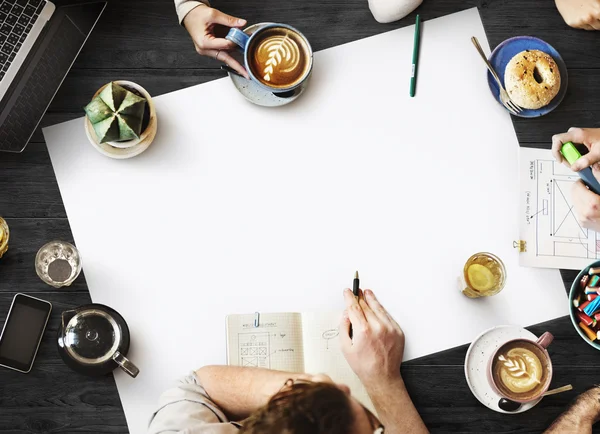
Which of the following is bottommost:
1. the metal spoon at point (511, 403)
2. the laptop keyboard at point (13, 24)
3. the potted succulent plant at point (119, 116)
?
the metal spoon at point (511, 403)

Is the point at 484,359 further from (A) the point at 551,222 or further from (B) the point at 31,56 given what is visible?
(B) the point at 31,56

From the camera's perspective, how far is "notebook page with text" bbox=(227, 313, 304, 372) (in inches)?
50.0

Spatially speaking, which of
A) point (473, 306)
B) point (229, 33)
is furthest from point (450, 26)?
point (473, 306)

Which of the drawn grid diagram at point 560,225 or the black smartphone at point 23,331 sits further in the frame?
the drawn grid diagram at point 560,225

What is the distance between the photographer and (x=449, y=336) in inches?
52.3

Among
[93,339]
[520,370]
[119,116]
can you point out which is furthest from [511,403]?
[119,116]

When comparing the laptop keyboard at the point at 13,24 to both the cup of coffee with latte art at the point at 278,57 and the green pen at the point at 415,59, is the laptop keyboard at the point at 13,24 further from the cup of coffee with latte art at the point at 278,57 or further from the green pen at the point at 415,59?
the green pen at the point at 415,59

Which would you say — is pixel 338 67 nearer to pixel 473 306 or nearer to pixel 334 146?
pixel 334 146

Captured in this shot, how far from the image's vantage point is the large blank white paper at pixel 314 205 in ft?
4.21

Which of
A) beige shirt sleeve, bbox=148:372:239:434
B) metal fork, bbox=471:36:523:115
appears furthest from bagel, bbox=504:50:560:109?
beige shirt sleeve, bbox=148:372:239:434

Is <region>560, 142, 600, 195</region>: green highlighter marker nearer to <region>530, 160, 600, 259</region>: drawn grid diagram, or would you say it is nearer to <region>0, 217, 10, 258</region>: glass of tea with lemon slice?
<region>530, 160, 600, 259</region>: drawn grid diagram

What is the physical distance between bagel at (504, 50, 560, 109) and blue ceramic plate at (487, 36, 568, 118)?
3cm

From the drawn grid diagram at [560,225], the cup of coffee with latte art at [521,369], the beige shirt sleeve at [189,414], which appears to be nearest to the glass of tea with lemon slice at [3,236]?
the beige shirt sleeve at [189,414]

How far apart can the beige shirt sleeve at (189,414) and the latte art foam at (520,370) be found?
58 centimetres
